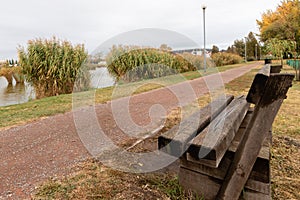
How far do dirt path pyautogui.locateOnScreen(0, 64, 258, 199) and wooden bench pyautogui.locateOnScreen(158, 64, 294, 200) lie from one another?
1.10 m

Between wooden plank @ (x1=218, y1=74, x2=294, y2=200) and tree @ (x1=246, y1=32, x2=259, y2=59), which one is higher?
tree @ (x1=246, y1=32, x2=259, y2=59)

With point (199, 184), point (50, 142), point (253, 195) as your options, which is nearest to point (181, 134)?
point (199, 184)

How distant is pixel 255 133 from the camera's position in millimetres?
1045

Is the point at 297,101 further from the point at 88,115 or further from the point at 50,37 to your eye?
the point at 50,37

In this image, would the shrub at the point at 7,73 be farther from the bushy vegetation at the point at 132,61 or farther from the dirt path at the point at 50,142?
the dirt path at the point at 50,142

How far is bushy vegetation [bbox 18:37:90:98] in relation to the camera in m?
5.85

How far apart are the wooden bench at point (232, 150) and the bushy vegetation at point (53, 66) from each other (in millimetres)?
5625

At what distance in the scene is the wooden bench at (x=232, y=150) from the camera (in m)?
0.97

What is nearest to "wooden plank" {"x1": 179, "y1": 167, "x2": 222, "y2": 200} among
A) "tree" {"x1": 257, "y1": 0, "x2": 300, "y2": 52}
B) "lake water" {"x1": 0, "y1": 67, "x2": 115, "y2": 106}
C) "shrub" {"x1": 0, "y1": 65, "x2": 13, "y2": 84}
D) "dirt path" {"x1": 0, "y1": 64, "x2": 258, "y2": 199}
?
"dirt path" {"x1": 0, "y1": 64, "x2": 258, "y2": 199}

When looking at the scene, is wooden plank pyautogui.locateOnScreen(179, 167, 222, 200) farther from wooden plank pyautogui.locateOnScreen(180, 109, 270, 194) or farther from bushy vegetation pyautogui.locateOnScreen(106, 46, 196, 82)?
bushy vegetation pyautogui.locateOnScreen(106, 46, 196, 82)

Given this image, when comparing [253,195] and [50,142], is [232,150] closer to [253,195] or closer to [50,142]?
[253,195]

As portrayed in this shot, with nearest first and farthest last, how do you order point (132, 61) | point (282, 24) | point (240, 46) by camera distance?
point (132, 61) → point (282, 24) → point (240, 46)

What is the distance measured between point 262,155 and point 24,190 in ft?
5.48

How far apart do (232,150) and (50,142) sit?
6.74 ft
